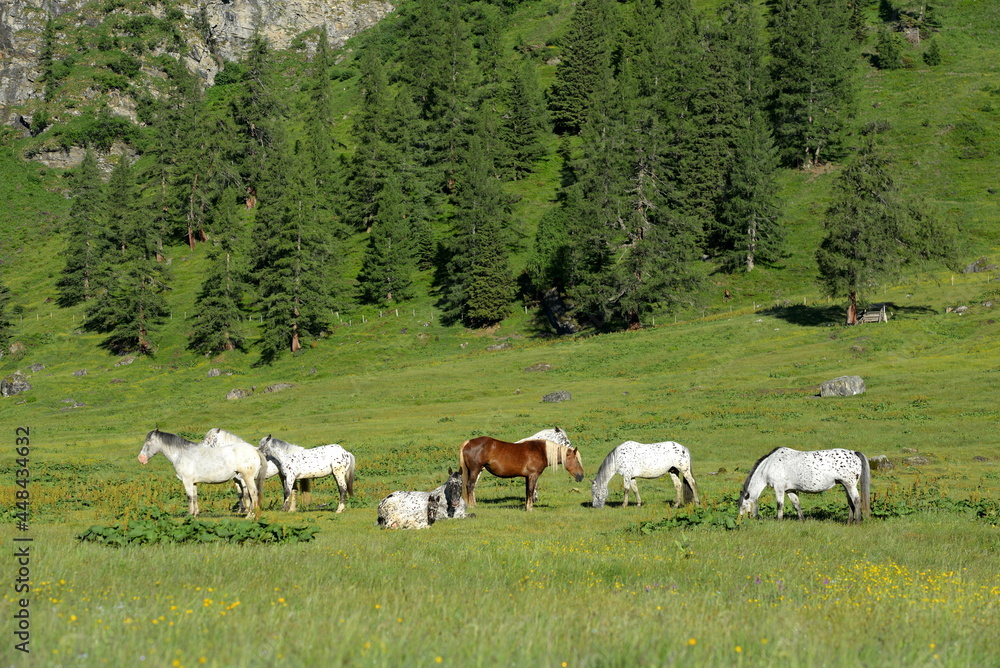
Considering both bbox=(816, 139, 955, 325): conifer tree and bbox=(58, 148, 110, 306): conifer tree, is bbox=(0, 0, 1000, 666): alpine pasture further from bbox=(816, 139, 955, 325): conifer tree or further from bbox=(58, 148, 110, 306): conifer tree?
bbox=(58, 148, 110, 306): conifer tree

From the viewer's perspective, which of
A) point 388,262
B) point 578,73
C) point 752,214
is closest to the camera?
point 752,214

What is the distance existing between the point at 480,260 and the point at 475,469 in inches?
3030

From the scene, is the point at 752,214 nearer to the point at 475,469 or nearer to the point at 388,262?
the point at 388,262

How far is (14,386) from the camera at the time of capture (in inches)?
3169

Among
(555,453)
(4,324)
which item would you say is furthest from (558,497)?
(4,324)

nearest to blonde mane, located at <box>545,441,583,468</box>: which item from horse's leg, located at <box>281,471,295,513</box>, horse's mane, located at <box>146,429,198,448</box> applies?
horse's leg, located at <box>281,471,295,513</box>

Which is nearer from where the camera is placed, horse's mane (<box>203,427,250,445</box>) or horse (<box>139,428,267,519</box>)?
horse (<box>139,428,267,519</box>)

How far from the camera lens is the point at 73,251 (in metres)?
118

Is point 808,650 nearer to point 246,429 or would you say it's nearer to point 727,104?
point 246,429

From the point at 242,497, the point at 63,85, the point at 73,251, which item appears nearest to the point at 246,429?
the point at 242,497

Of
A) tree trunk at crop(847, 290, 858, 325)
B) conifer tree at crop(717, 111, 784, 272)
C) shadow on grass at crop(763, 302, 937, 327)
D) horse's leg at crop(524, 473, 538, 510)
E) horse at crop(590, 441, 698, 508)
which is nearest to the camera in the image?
horse's leg at crop(524, 473, 538, 510)

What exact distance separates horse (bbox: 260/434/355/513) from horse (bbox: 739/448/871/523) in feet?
38.0

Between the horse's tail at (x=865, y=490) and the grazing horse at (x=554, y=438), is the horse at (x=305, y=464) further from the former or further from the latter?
the horse's tail at (x=865, y=490)

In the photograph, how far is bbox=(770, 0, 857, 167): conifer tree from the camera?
117688 mm
